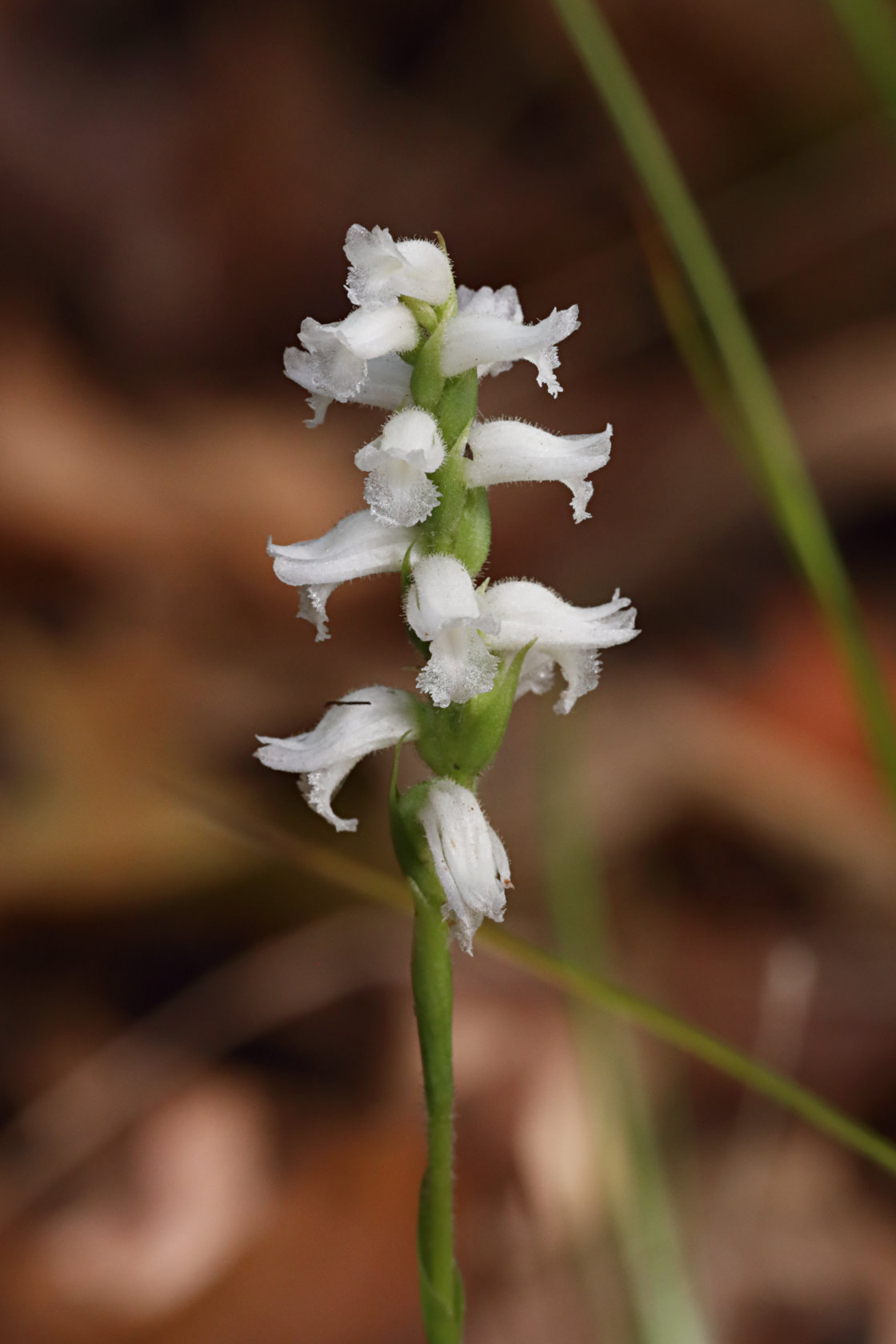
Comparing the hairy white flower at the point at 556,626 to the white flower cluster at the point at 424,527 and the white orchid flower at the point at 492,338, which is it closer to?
the white flower cluster at the point at 424,527

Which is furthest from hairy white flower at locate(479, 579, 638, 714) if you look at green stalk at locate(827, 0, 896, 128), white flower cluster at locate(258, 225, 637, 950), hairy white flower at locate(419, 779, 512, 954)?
green stalk at locate(827, 0, 896, 128)

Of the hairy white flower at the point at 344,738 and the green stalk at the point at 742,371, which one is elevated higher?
the green stalk at the point at 742,371

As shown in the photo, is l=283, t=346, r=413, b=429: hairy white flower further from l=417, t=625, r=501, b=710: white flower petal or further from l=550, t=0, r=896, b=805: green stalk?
l=550, t=0, r=896, b=805: green stalk

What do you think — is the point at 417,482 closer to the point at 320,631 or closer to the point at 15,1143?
the point at 320,631

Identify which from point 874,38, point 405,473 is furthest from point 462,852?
point 874,38

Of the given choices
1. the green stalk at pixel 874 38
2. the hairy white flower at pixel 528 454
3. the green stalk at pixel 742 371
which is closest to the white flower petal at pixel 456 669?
the hairy white flower at pixel 528 454

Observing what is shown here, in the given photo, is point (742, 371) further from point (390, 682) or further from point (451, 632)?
A: point (390, 682)

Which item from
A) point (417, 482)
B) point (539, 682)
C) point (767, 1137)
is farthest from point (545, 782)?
point (767, 1137)

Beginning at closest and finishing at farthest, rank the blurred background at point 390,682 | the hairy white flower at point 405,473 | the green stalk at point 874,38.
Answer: the hairy white flower at point 405,473, the green stalk at point 874,38, the blurred background at point 390,682
